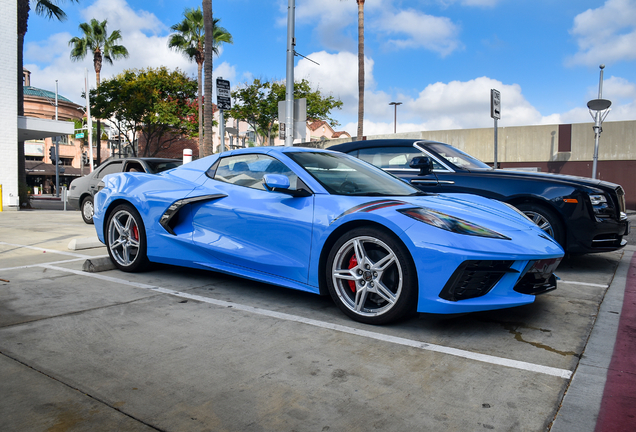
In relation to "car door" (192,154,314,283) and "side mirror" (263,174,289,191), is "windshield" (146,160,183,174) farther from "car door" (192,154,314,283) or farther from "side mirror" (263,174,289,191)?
"side mirror" (263,174,289,191)

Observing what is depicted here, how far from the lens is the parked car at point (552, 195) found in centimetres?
513

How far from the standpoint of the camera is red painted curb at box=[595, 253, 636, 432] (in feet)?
6.63

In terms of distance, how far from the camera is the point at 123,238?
194 inches

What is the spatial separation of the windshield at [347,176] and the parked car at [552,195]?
Answer: 155 centimetres

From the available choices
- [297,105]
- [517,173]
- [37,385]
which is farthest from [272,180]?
[297,105]

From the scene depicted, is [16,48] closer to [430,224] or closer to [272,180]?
[272,180]

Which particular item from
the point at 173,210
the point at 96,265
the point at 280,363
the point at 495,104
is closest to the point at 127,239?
the point at 96,265

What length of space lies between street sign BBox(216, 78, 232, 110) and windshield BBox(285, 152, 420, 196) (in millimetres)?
5590

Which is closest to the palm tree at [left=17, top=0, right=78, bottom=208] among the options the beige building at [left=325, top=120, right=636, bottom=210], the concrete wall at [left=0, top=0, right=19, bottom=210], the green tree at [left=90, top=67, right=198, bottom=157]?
the concrete wall at [left=0, top=0, right=19, bottom=210]

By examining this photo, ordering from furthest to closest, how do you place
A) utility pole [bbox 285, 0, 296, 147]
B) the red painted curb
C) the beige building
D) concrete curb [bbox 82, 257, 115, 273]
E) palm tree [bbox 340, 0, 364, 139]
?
1. palm tree [bbox 340, 0, 364, 139]
2. the beige building
3. utility pole [bbox 285, 0, 296, 147]
4. concrete curb [bbox 82, 257, 115, 273]
5. the red painted curb

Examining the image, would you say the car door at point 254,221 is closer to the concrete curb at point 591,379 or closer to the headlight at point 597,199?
the concrete curb at point 591,379

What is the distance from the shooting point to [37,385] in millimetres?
2301

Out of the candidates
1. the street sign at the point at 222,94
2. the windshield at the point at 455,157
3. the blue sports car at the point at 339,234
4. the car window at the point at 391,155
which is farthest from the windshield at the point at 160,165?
the windshield at the point at 455,157

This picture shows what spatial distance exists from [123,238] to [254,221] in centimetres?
185
